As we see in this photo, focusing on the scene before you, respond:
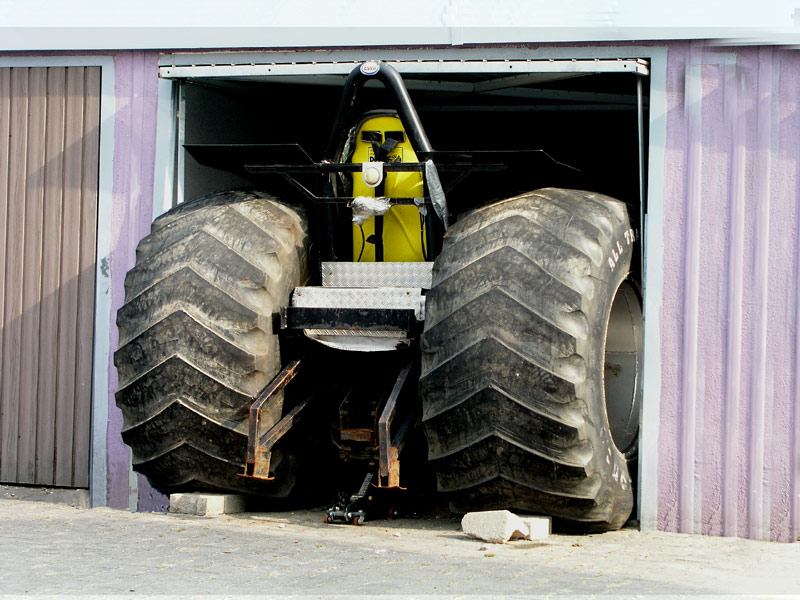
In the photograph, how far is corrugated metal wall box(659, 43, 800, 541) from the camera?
6.68 m

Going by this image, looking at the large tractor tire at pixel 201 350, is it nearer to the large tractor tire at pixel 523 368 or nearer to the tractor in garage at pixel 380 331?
the tractor in garage at pixel 380 331

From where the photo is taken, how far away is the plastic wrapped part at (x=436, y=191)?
6508 millimetres

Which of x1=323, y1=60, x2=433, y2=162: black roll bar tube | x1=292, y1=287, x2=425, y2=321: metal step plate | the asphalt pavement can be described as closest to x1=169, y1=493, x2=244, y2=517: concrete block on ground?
the asphalt pavement

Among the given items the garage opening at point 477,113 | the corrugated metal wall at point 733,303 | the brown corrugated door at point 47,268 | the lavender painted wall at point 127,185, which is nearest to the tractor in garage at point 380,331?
the corrugated metal wall at point 733,303

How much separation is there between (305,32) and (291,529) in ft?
10.00

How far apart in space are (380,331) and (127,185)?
98.0 inches

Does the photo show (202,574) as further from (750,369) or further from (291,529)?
(750,369)

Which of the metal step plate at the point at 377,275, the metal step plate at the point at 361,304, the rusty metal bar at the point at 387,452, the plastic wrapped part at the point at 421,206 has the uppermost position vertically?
the plastic wrapped part at the point at 421,206

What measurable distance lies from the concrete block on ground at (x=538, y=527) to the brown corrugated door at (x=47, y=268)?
136 inches

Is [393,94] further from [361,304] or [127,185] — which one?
[127,185]

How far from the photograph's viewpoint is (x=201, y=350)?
618cm

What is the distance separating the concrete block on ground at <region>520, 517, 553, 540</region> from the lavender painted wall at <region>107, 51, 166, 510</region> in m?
3.06

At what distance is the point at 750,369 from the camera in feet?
22.0

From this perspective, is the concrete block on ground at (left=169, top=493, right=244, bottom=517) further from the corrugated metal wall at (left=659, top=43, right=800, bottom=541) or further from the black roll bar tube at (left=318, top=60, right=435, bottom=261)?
the corrugated metal wall at (left=659, top=43, right=800, bottom=541)
